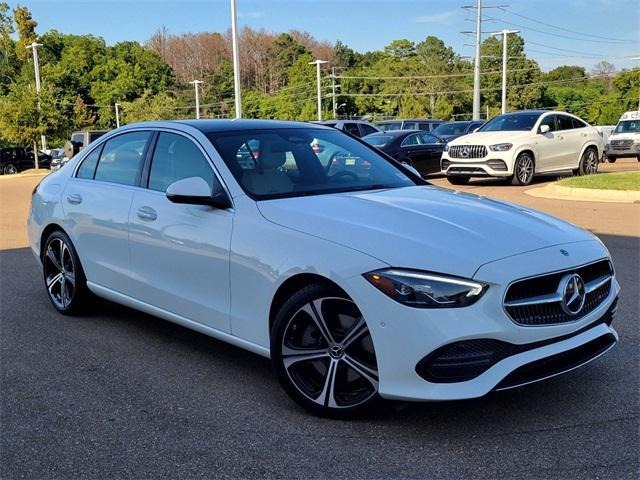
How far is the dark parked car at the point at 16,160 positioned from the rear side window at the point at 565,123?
3251 centimetres

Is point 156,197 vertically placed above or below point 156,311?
above

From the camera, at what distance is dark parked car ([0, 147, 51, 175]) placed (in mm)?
38969

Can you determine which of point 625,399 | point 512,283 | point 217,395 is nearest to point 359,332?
point 512,283

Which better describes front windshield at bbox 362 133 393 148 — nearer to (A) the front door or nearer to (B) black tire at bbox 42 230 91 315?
(B) black tire at bbox 42 230 91 315

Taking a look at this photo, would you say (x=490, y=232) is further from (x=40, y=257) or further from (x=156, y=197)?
(x=40, y=257)

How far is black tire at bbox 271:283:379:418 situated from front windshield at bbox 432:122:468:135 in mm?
23854

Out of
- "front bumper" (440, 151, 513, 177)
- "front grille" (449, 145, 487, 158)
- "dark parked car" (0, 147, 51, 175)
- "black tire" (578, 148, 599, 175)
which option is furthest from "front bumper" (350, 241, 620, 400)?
"dark parked car" (0, 147, 51, 175)

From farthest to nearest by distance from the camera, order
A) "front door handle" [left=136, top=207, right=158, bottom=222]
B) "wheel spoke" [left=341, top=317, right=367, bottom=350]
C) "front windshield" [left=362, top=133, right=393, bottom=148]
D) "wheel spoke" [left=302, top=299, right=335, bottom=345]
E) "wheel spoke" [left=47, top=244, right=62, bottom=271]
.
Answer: "front windshield" [left=362, top=133, right=393, bottom=148], "wheel spoke" [left=47, top=244, right=62, bottom=271], "front door handle" [left=136, top=207, right=158, bottom=222], "wheel spoke" [left=302, top=299, right=335, bottom=345], "wheel spoke" [left=341, top=317, right=367, bottom=350]

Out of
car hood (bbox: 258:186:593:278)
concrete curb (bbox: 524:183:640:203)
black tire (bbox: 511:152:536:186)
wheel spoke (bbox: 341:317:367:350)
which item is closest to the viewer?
car hood (bbox: 258:186:593:278)

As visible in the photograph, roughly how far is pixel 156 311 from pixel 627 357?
10.4ft

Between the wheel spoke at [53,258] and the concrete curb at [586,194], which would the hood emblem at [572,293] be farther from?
the concrete curb at [586,194]

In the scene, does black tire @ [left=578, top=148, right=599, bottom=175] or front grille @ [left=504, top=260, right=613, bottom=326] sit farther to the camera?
black tire @ [left=578, top=148, right=599, bottom=175]

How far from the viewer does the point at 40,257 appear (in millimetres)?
6227

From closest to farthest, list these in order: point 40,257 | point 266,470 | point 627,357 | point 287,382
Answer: point 266,470
point 287,382
point 627,357
point 40,257
